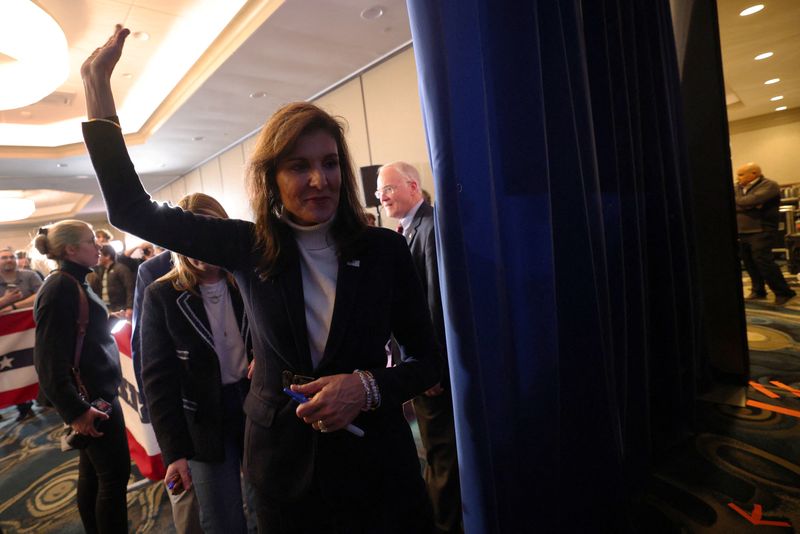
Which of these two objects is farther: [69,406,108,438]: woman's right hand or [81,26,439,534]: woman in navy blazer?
[69,406,108,438]: woman's right hand

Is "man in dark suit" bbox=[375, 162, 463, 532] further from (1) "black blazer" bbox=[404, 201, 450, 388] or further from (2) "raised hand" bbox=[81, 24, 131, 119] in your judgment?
(2) "raised hand" bbox=[81, 24, 131, 119]

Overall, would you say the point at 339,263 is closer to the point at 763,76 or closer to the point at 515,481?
the point at 515,481

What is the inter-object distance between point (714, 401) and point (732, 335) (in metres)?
0.44

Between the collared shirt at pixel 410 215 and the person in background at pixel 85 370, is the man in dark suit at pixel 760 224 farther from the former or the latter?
the person in background at pixel 85 370

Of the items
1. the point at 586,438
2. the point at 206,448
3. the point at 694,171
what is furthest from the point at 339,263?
the point at 694,171

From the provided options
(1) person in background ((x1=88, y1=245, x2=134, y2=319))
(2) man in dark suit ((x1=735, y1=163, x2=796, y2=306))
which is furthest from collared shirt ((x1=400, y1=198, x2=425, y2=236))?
(2) man in dark suit ((x1=735, y1=163, x2=796, y2=306))

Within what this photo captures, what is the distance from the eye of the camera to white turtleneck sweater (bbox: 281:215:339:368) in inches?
32.4

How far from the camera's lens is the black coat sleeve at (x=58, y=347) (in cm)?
142

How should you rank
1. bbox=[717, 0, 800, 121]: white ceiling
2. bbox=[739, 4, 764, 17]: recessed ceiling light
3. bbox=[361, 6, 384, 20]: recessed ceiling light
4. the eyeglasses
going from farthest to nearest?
bbox=[717, 0, 800, 121]: white ceiling
bbox=[739, 4, 764, 17]: recessed ceiling light
bbox=[361, 6, 384, 20]: recessed ceiling light
the eyeglasses

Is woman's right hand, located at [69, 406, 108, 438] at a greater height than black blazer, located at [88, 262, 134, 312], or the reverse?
black blazer, located at [88, 262, 134, 312]

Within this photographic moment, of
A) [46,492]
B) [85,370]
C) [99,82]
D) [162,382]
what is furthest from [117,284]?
→ [99,82]

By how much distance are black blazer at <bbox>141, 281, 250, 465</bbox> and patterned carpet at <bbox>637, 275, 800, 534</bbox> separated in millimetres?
1701

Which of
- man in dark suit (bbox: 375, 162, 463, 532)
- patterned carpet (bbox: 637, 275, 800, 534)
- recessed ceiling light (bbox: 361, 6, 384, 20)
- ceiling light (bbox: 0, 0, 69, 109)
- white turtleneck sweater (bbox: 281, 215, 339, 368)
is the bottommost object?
patterned carpet (bbox: 637, 275, 800, 534)

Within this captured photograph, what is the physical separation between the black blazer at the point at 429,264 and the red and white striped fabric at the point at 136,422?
1.56 m
